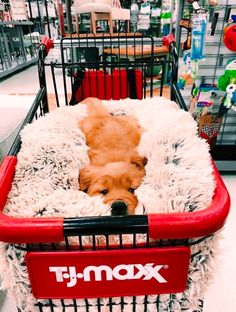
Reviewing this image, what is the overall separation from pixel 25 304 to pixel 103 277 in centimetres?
20

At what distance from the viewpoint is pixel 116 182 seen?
74 cm

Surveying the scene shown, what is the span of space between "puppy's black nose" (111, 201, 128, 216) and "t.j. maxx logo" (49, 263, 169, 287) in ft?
0.51

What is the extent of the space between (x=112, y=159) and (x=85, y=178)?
0.10m

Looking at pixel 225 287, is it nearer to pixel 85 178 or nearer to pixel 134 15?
pixel 85 178

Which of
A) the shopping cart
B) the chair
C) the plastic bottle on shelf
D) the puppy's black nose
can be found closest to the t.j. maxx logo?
the shopping cart

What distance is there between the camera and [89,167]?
82 centimetres

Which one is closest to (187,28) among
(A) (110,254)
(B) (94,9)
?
(B) (94,9)

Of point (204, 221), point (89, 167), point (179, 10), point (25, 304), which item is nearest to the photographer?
point (204, 221)

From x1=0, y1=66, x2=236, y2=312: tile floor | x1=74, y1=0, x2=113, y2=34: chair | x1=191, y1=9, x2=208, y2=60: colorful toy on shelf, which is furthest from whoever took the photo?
x1=74, y1=0, x2=113, y2=34: chair

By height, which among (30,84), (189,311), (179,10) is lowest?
(30,84)

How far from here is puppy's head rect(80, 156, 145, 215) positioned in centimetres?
67

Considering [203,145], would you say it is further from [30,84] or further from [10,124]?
[30,84]

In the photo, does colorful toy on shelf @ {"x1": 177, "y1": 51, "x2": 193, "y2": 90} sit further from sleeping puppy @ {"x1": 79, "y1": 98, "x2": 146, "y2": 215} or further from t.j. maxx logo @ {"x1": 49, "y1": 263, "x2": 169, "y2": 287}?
t.j. maxx logo @ {"x1": 49, "y1": 263, "x2": 169, "y2": 287}

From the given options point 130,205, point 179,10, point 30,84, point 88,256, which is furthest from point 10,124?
point 30,84
